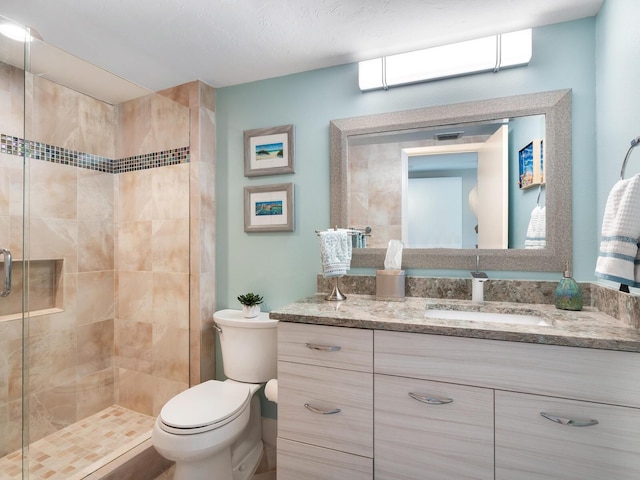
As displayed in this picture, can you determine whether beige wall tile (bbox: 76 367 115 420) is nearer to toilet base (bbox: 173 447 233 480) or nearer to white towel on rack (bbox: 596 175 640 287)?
toilet base (bbox: 173 447 233 480)

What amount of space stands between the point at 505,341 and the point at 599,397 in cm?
29

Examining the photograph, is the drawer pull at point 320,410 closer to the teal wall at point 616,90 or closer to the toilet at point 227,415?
the toilet at point 227,415

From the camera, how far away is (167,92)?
7.25ft

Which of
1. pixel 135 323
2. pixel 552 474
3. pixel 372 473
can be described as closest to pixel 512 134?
pixel 552 474

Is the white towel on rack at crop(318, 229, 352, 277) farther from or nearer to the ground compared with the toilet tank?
farther from the ground

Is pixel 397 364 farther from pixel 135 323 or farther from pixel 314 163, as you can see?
pixel 135 323

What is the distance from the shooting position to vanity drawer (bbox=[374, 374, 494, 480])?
111 cm

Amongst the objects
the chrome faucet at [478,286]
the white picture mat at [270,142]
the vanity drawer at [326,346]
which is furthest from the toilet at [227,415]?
the chrome faucet at [478,286]

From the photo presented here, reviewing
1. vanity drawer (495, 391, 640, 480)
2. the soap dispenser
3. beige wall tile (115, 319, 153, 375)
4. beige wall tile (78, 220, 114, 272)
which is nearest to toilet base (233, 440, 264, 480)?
beige wall tile (115, 319, 153, 375)

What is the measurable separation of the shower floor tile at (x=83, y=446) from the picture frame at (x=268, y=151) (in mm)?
1708

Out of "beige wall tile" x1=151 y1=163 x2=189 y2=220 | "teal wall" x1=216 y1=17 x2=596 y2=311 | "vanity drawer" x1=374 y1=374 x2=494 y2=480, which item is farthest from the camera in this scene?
"beige wall tile" x1=151 y1=163 x2=189 y2=220

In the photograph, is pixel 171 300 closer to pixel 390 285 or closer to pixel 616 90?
pixel 390 285

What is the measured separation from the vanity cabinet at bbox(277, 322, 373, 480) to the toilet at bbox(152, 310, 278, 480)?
0.30 metres

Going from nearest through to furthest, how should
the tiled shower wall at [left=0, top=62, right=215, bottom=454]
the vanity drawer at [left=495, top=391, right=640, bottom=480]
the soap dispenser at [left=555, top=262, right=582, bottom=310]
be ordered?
1. the vanity drawer at [left=495, top=391, right=640, bottom=480]
2. the soap dispenser at [left=555, top=262, right=582, bottom=310]
3. the tiled shower wall at [left=0, top=62, right=215, bottom=454]
